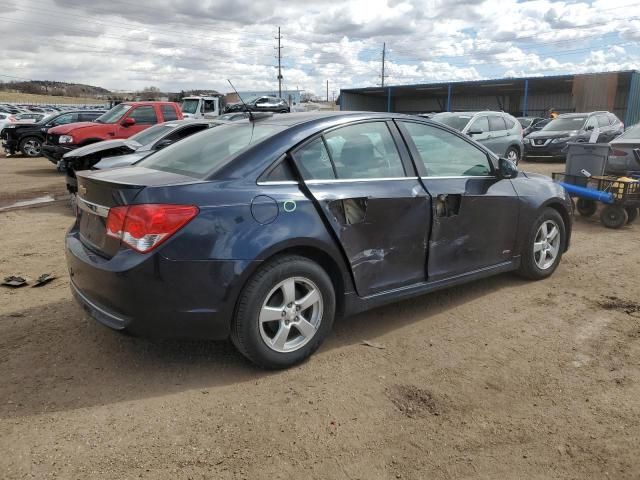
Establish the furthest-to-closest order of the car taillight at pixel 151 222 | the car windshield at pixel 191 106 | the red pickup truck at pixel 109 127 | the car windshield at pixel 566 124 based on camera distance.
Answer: the car windshield at pixel 191 106 → the car windshield at pixel 566 124 → the red pickup truck at pixel 109 127 → the car taillight at pixel 151 222

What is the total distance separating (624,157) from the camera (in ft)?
28.3

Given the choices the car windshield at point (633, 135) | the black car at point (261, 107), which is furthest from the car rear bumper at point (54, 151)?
the car windshield at point (633, 135)

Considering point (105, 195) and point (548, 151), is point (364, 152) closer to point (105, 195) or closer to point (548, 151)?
point (105, 195)

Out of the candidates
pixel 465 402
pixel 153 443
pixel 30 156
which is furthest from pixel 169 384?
pixel 30 156

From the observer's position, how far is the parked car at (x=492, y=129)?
13.3 m

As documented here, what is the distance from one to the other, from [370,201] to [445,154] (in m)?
1.07

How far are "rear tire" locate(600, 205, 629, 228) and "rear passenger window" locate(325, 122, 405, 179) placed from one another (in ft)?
17.4

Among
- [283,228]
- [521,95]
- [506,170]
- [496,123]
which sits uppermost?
[521,95]

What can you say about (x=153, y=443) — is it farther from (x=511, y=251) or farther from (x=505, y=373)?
(x=511, y=251)

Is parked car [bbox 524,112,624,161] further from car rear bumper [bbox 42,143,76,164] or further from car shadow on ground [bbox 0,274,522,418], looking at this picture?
car shadow on ground [bbox 0,274,522,418]

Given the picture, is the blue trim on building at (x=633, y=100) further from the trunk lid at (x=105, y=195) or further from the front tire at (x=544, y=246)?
the trunk lid at (x=105, y=195)

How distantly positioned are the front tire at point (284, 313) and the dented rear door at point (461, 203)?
104 centimetres

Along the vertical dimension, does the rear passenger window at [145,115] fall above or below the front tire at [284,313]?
above

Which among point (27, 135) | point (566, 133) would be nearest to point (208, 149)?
point (566, 133)
